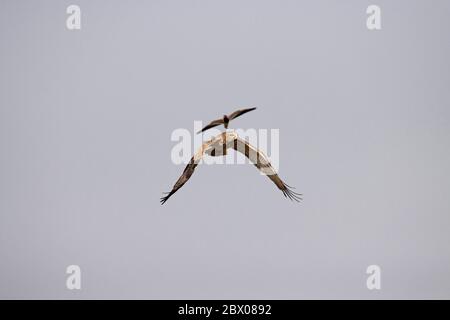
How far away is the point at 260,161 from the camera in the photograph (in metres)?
18.4

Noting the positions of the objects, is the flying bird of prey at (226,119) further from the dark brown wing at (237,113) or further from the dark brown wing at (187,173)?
the dark brown wing at (187,173)

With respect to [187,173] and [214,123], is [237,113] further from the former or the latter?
[187,173]

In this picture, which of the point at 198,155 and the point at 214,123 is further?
the point at 198,155

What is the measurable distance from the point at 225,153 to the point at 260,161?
1236mm

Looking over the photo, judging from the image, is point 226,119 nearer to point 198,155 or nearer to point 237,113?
point 237,113

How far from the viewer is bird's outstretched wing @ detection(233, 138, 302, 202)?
57.9ft

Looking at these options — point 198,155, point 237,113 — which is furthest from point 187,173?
point 237,113

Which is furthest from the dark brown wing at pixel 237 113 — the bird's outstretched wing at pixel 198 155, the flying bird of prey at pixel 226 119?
the bird's outstretched wing at pixel 198 155

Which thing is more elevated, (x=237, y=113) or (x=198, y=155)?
(x=237, y=113)
